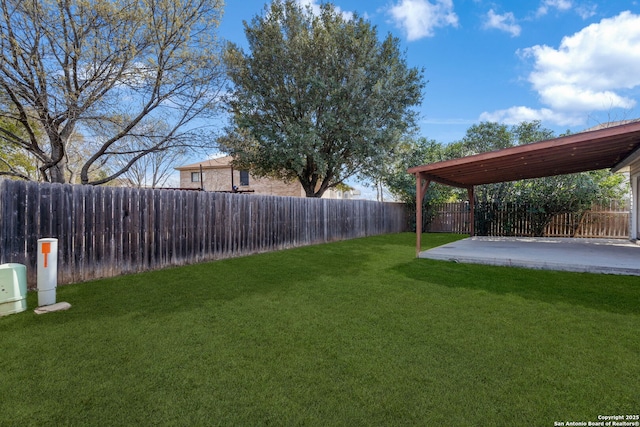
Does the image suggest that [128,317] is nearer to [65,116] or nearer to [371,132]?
[65,116]

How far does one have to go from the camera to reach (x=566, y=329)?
291 centimetres

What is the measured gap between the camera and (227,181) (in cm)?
2348

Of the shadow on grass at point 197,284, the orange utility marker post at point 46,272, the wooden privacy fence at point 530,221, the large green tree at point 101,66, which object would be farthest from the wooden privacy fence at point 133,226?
the wooden privacy fence at point 530,221

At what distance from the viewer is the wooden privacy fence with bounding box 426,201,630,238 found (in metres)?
11.2

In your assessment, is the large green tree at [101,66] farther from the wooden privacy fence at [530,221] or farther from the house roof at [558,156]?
the wooden privacy fence at [530,221]

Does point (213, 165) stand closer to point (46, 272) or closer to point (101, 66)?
point (101, 66)

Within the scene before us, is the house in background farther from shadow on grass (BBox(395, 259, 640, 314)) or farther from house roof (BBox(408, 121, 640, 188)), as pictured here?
shadow on grass (BBox(395, 259, 640, 314))

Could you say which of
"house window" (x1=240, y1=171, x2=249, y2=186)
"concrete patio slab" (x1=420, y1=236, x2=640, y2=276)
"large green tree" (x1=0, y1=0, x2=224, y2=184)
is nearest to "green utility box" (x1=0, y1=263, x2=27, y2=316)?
"large green tree" (x1=0, y1=0, x2=224, y2=184)

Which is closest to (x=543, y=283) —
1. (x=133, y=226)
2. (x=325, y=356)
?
(x=325, y=356)

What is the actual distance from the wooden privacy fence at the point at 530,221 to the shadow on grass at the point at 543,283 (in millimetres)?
7841

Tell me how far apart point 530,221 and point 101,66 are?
49.0 ft

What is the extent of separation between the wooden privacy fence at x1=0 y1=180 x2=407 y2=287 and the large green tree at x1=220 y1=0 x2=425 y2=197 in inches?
187

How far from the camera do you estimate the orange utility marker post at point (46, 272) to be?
353 centimetres

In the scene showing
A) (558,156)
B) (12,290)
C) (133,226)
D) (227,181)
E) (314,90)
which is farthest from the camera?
(227,181)
